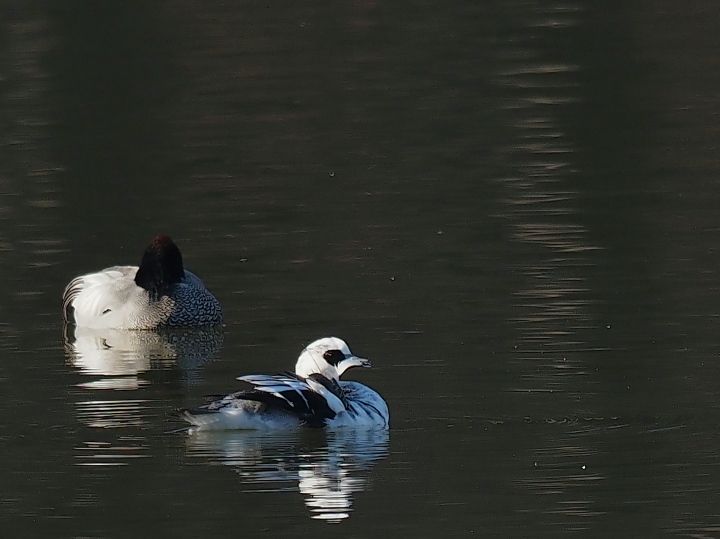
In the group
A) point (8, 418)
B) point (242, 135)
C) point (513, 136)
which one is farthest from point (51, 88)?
point (8, 418)

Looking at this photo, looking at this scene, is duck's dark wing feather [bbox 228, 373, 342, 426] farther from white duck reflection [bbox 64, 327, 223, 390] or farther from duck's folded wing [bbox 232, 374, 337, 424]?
white duck reflection [bbox 64, 327, 223, 390]

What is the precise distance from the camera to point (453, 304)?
13836mm

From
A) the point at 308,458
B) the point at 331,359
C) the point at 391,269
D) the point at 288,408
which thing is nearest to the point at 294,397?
the point at 288,408

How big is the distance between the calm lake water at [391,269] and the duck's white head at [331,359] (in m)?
0.41

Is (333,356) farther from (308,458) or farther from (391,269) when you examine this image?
(391,269)

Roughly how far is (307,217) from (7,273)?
3245mm

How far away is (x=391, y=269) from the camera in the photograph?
50.6ft

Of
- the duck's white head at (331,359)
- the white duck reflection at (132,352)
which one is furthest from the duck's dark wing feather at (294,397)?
the white duck reflection at (132,352)

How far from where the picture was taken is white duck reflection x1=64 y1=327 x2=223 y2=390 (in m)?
12.6

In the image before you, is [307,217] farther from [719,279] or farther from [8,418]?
[8,418]

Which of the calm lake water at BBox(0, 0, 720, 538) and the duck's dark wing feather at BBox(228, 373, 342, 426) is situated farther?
the duck's dark wing feather at BBox(228, 373, 342, 426)

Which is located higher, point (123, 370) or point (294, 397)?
point (294, 397)

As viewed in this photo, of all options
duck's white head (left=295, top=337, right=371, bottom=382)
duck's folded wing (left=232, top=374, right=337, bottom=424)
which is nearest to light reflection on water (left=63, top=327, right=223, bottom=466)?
duck's folded wing (left=232, top=374, right=337, bottom=424)

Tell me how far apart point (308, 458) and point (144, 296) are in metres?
5.67
